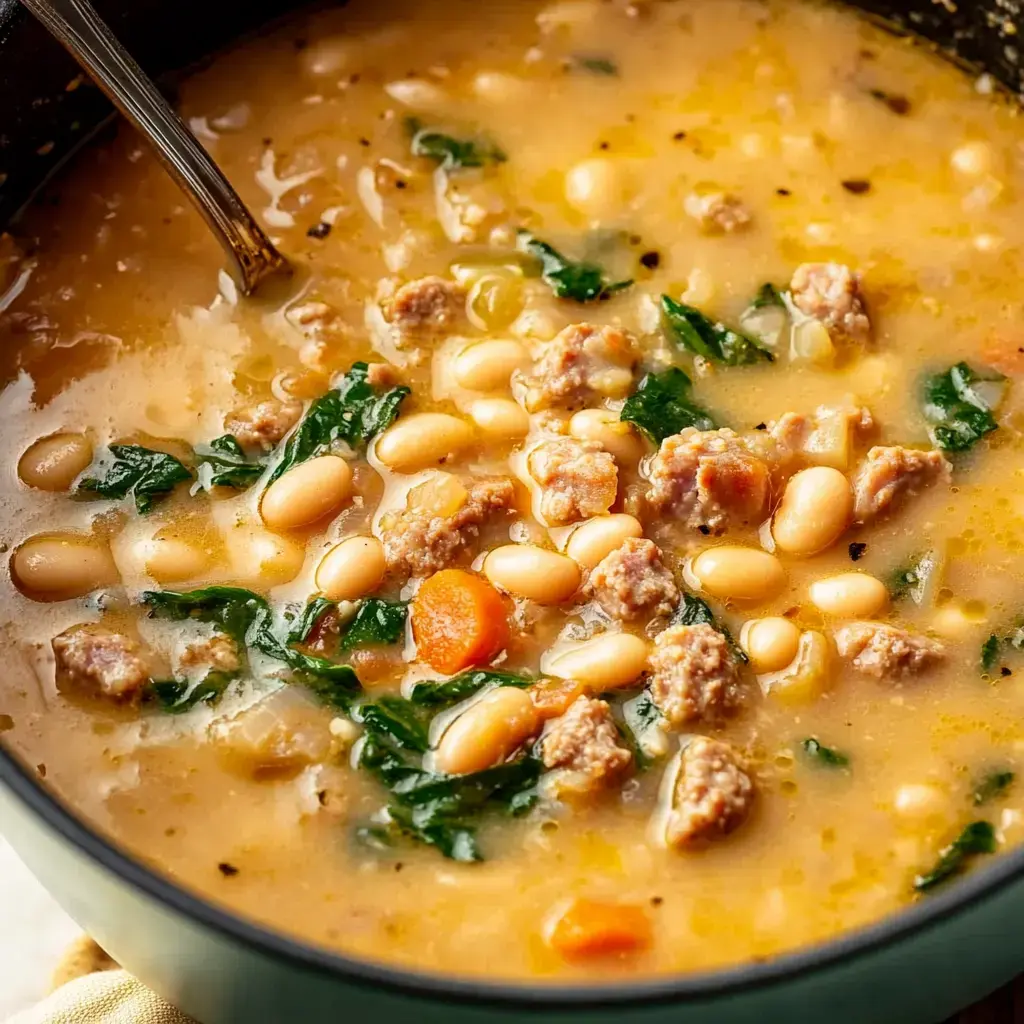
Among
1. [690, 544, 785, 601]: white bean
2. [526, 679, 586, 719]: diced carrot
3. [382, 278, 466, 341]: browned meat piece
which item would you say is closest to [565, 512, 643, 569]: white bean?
[690, 544, 785, 601]: white bean

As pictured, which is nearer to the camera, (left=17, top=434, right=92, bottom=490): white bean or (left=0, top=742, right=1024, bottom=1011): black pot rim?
(left=0, top=742, right=1024, bottom=1011): black pot rim

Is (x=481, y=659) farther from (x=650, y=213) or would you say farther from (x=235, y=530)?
(x=650, y=213)

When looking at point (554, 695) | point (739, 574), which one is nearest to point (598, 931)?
point (554, 695)

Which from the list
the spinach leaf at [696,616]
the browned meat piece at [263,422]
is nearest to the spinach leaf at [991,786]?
the spinach leaf at [696,616]

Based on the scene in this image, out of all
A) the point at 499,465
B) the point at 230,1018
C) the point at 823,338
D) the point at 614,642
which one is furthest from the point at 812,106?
the point at 230,1018

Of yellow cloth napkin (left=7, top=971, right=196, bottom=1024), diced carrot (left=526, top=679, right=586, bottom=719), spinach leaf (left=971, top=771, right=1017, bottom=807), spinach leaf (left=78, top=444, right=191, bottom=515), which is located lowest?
spinach leaf (left=971, top=771, right=1017, bottom=807)

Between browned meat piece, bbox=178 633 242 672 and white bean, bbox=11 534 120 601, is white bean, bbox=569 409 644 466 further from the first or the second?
white bean, bbox=11 534 120 601
